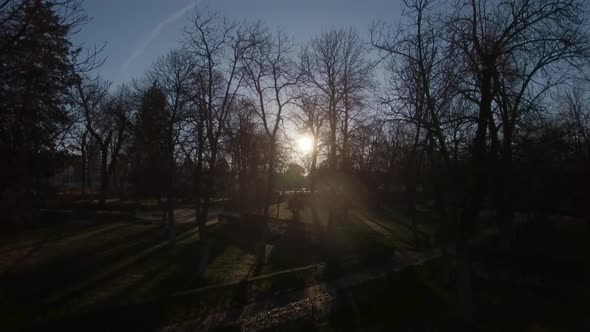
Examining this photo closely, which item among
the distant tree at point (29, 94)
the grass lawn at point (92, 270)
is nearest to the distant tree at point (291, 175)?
the grass lawn at point (92, 270)

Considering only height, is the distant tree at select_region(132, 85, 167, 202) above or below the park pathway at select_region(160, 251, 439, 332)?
above

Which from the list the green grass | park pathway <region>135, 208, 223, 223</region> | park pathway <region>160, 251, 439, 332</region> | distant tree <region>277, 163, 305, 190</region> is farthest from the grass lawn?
distant tree <region>277, 163, 305, 190</region>

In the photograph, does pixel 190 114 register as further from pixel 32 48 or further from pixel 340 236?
pixel 340 236

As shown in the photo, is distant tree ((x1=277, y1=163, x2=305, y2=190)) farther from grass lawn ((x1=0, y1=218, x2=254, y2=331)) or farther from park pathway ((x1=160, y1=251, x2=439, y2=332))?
park pathway ((x1=160, y1=251, x2=439, y2=332))

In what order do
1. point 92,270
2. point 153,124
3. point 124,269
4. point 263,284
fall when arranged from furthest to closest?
point 153,124 → point 124,269 → point 92,270 → point 263,284

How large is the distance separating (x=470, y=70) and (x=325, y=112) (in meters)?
12.2

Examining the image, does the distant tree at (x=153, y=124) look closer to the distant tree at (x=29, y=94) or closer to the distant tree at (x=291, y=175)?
the distant tree at (x=29, y=94)

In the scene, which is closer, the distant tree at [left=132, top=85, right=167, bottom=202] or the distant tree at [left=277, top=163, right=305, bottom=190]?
the distant tree at [left=132, top=85, right=167, bottom=202]

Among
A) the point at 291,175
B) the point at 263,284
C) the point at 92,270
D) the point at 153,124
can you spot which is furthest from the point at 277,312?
the point at 291,175

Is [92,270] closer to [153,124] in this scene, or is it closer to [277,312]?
[153,124]

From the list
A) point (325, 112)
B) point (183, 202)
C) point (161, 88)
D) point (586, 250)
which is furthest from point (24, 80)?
point (183, 202)

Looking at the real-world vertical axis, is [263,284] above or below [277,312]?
above

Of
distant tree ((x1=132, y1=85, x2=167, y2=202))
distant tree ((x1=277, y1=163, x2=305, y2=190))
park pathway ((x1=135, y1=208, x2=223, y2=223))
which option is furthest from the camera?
distant tree ((x1=277, y1=163, x2=305, y2=190))

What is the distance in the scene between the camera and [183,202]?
4575 cm
